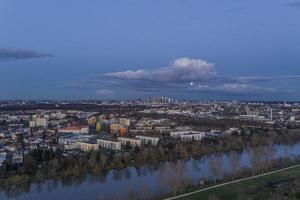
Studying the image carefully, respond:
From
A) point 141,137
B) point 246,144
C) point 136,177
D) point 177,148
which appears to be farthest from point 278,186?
point 141,137

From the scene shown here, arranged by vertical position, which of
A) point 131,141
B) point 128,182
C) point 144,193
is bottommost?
point 128,182

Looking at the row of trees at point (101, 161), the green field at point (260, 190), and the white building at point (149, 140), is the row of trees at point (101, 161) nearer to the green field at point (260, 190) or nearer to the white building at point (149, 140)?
the green field at point (260, 190)

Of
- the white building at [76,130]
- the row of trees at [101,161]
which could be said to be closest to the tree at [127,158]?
the row of trees at [101,161]

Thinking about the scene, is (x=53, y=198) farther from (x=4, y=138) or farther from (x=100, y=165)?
(x=4, y=138)

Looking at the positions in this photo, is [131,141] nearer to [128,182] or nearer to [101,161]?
[101,161]

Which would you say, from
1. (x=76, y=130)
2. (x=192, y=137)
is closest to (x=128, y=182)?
(x=192, y=137)

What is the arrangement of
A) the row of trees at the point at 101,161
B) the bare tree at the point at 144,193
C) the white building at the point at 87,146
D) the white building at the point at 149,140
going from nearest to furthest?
the bare tree at the point at 144,193 → the row of trees at the point at 101,161 → the white building at the point at 87,146 → the white building at the point at 149,140

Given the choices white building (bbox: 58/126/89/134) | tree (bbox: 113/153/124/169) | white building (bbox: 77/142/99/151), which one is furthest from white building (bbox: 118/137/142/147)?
white building (bbox: 58/126/89/134)

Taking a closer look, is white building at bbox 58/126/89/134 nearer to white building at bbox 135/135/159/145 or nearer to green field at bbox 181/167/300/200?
white building at bbox 135/135/159/145
